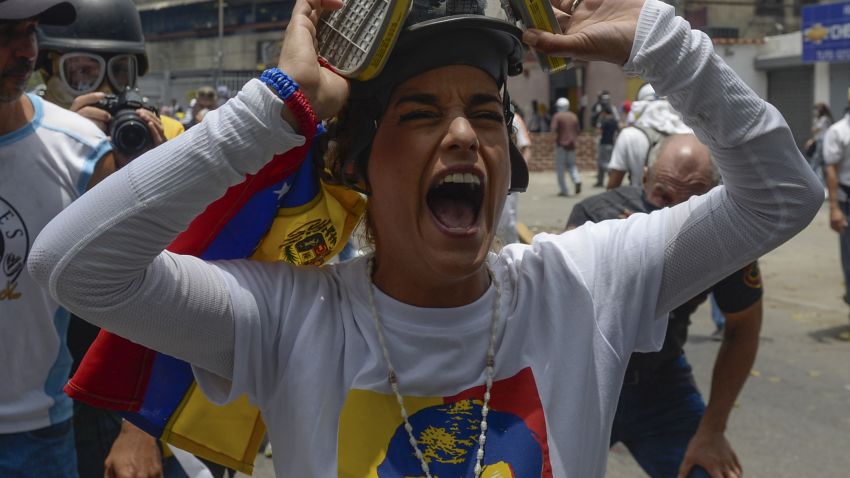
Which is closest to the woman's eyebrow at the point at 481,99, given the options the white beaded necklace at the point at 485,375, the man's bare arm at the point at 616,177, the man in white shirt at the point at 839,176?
the white beaded necklace at the point at 485,375

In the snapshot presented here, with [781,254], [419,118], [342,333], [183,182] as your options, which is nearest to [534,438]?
[342,333]

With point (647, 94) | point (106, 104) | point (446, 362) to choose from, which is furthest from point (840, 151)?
point (446, 362)

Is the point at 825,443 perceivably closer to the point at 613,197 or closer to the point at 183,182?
the point at 613,197

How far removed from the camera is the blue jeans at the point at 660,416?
378 cm

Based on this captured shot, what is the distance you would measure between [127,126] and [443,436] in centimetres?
198

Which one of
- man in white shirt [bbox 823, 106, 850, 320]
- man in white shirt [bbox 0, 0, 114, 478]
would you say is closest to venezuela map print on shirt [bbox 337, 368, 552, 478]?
man in white shirt [bbox 0, 0, 114, 478]

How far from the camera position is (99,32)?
443 centimetres

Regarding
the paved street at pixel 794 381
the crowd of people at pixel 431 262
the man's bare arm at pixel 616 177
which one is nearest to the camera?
the crowd of people at pixel 431 262

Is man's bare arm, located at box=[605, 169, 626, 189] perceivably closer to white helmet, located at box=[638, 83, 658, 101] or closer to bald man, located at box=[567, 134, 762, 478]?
white helmet, located at box=[638, 83, 658, 101]

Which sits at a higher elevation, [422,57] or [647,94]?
[422,57]

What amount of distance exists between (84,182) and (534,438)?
5.89 feet

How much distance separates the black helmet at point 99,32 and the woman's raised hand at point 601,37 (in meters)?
2.89

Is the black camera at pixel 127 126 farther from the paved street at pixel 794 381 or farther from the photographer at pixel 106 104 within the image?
the paved street at pixel 794 381

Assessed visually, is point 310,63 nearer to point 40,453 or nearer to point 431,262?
point 431,262
